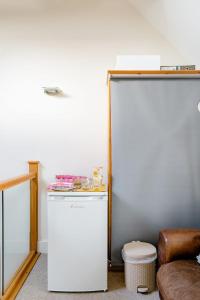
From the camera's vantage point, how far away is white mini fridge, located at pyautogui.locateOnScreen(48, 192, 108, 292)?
2.32 meters

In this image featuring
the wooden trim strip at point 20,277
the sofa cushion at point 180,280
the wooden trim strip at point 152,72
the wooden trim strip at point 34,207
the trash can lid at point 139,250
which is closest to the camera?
the sofa cushion at point 180,280

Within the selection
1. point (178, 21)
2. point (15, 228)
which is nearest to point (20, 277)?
point (15, 228)

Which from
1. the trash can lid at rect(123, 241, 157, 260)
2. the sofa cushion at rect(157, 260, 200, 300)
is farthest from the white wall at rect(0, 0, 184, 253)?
the sofa cushion at rect(157, 260, 200, 300)

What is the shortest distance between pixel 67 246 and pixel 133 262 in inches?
23.7

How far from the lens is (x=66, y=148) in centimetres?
321

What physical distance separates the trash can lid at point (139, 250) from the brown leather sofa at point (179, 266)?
240 millimetres

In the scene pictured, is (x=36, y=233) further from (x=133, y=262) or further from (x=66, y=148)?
(x=133, y=262)

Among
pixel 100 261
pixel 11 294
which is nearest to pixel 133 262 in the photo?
pixel 100 261

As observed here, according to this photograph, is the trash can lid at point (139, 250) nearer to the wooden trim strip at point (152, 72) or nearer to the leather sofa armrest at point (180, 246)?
the leather sofa armrest at point (180, 246)

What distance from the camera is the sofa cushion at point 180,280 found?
1562 millimetres

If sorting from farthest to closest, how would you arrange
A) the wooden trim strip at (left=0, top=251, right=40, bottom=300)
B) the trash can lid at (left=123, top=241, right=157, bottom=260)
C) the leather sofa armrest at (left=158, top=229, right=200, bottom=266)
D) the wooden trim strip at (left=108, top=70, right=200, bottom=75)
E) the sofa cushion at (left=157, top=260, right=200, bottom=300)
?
the wooden trim strip at (left=108, top=70, right=200, bottom=75)
the trash can lid at (left=123, top=241, right=157, bottom=260)
the wooden trim strip at (left=0, top=251, right=40, bottom=300)
the leather sofa armrest at (left=158, top=229, right=200, bottom=266)
the sofa cushion at (left=157, top=260, right=200, bottom=300)

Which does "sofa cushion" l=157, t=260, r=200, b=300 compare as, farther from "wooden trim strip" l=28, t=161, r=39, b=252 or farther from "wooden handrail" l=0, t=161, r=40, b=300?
"wooden trim strip" l=28, t=161, r=39, b=252

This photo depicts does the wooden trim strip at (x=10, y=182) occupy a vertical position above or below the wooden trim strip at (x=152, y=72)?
below

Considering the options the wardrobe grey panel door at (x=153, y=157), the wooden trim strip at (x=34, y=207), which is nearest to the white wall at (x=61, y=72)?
the wooden trim strip at (x=34, y=207)
